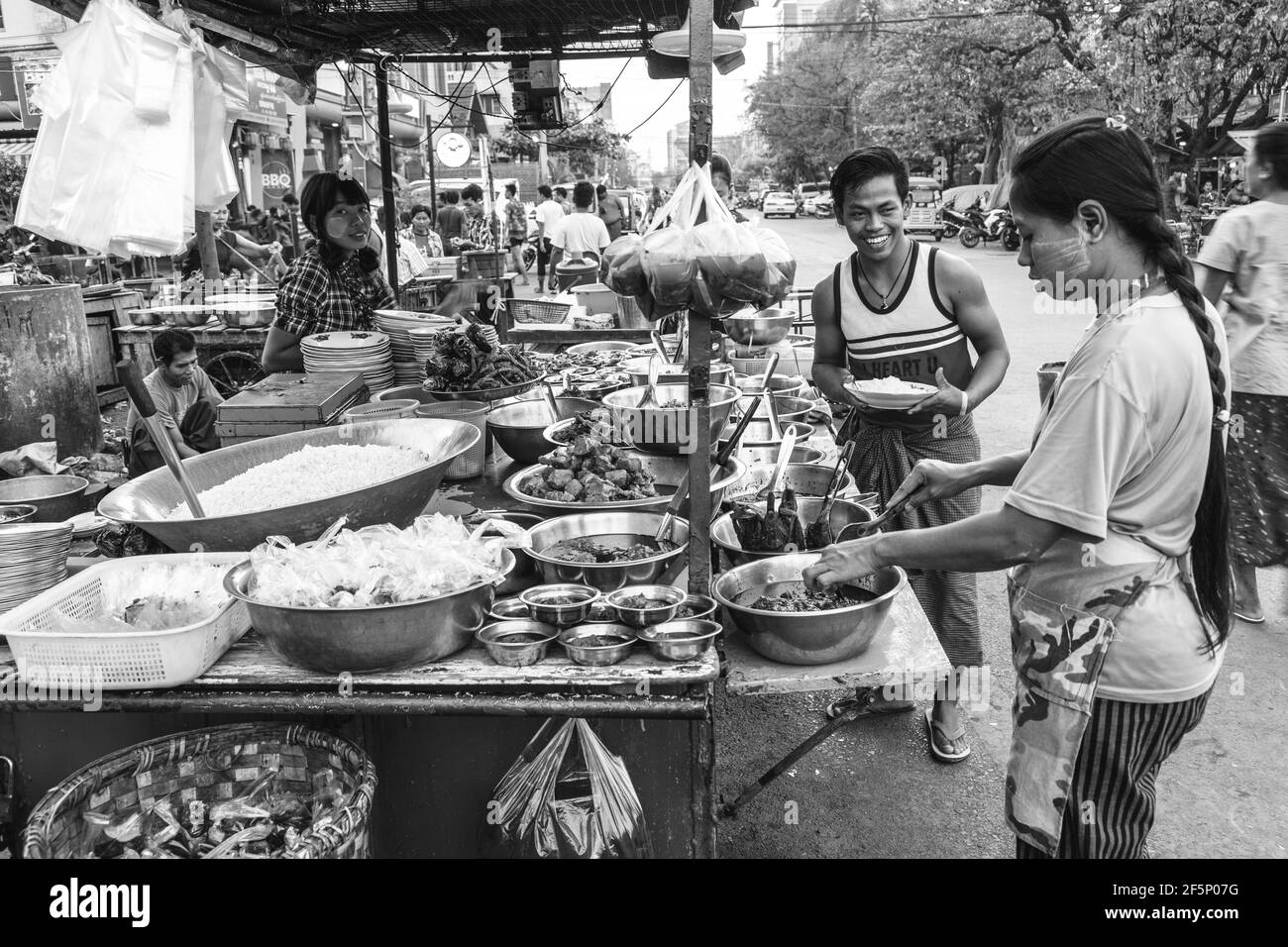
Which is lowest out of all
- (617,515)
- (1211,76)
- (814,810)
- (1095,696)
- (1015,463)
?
(814,810)

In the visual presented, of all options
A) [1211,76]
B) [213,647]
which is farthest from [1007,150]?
[213,647]

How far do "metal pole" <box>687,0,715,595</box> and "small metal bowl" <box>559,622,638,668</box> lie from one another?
0.84 ft

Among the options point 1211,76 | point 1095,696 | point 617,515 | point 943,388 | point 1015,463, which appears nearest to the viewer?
point 1095,696

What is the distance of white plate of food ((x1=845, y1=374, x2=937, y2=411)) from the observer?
3061mm

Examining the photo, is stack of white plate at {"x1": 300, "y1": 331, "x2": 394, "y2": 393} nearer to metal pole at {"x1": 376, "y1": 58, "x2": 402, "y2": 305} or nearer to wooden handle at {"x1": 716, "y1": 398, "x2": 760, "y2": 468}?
wooden handle at {"x1": 716, "y1": 398, "x2": 760, "y2": 468}

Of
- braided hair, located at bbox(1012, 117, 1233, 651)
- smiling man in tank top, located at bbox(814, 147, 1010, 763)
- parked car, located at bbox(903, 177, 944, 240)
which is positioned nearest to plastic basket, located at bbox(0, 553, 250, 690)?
braided hair, located at bbox(1012, 117, 1233, 651)

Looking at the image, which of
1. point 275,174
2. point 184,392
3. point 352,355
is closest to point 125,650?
point 352,355

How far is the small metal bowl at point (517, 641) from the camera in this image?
6.63ft

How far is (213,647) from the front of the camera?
2.04m

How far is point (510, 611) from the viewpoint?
2203mm

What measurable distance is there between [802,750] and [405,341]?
9.31 feet

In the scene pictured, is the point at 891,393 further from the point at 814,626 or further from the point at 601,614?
the point at 601,614
